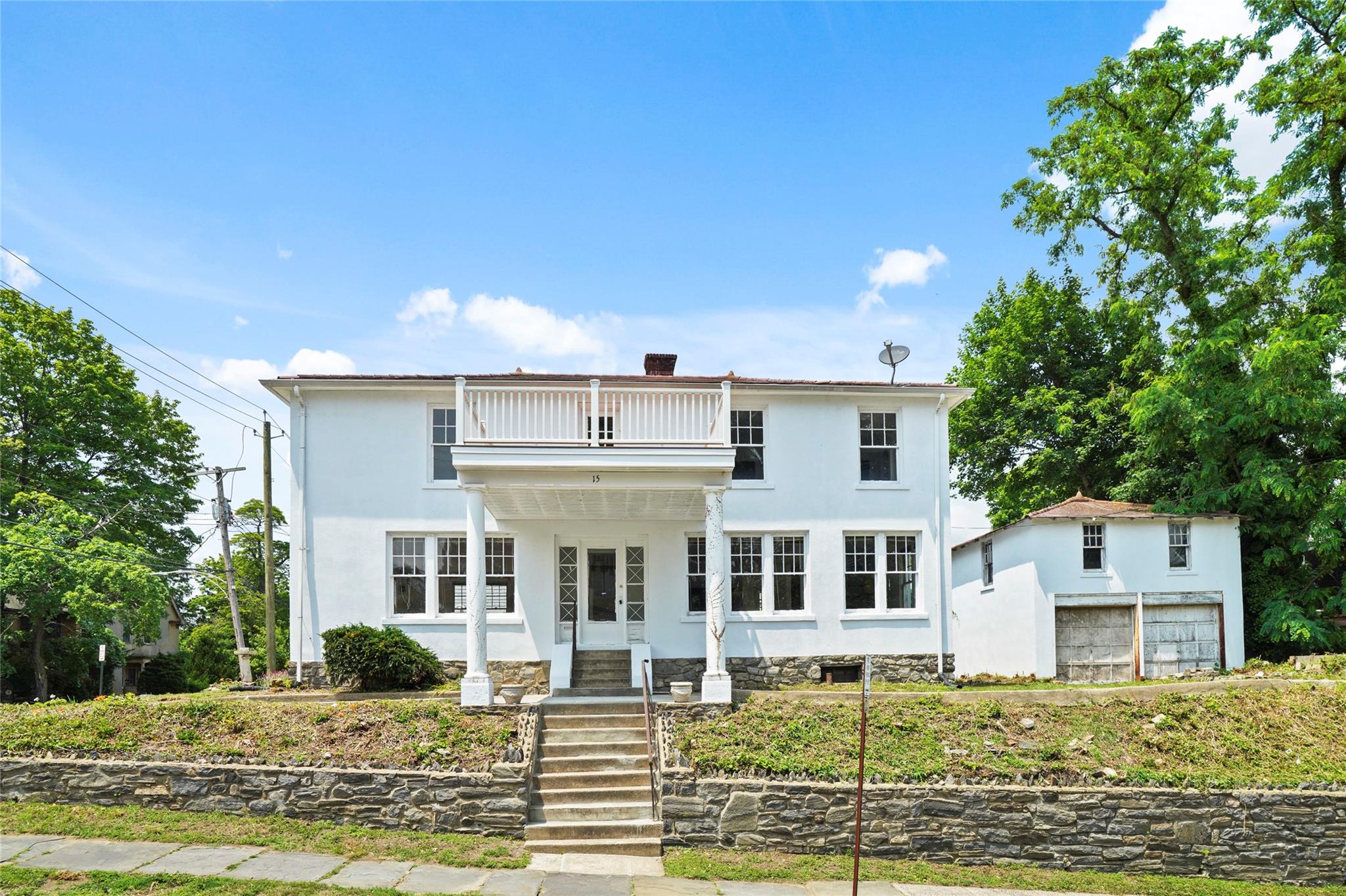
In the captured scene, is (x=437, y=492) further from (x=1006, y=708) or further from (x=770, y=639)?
(x=1006, y=708)

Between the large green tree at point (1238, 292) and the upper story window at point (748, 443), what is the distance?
1015 centimetres

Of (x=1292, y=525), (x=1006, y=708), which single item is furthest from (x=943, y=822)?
(x=1292, y=525)

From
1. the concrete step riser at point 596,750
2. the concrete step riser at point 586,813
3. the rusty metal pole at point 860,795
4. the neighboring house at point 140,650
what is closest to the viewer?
the rusty metal pole at point 860,795

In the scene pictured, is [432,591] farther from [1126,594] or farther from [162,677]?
[162,677]

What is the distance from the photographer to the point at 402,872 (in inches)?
353

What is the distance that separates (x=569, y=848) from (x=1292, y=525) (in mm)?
17793

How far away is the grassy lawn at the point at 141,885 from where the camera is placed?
7758mm

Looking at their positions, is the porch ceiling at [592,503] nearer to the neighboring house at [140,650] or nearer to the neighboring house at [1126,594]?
the neighboring house at [1126,594]

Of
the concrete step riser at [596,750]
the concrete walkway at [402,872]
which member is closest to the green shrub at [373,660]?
the concrete step riser at [596,750]

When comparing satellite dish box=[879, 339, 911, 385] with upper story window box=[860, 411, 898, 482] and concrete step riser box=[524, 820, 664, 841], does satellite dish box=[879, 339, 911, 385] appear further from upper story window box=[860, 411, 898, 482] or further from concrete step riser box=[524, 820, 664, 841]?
concrete step riser box=[524, 820, 664, 841]

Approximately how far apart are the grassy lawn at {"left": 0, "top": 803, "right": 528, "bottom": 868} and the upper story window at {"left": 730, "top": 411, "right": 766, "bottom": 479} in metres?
8.16

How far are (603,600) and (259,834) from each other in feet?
24.0

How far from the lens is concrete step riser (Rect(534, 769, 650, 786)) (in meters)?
11.3

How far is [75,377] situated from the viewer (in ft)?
90.9
